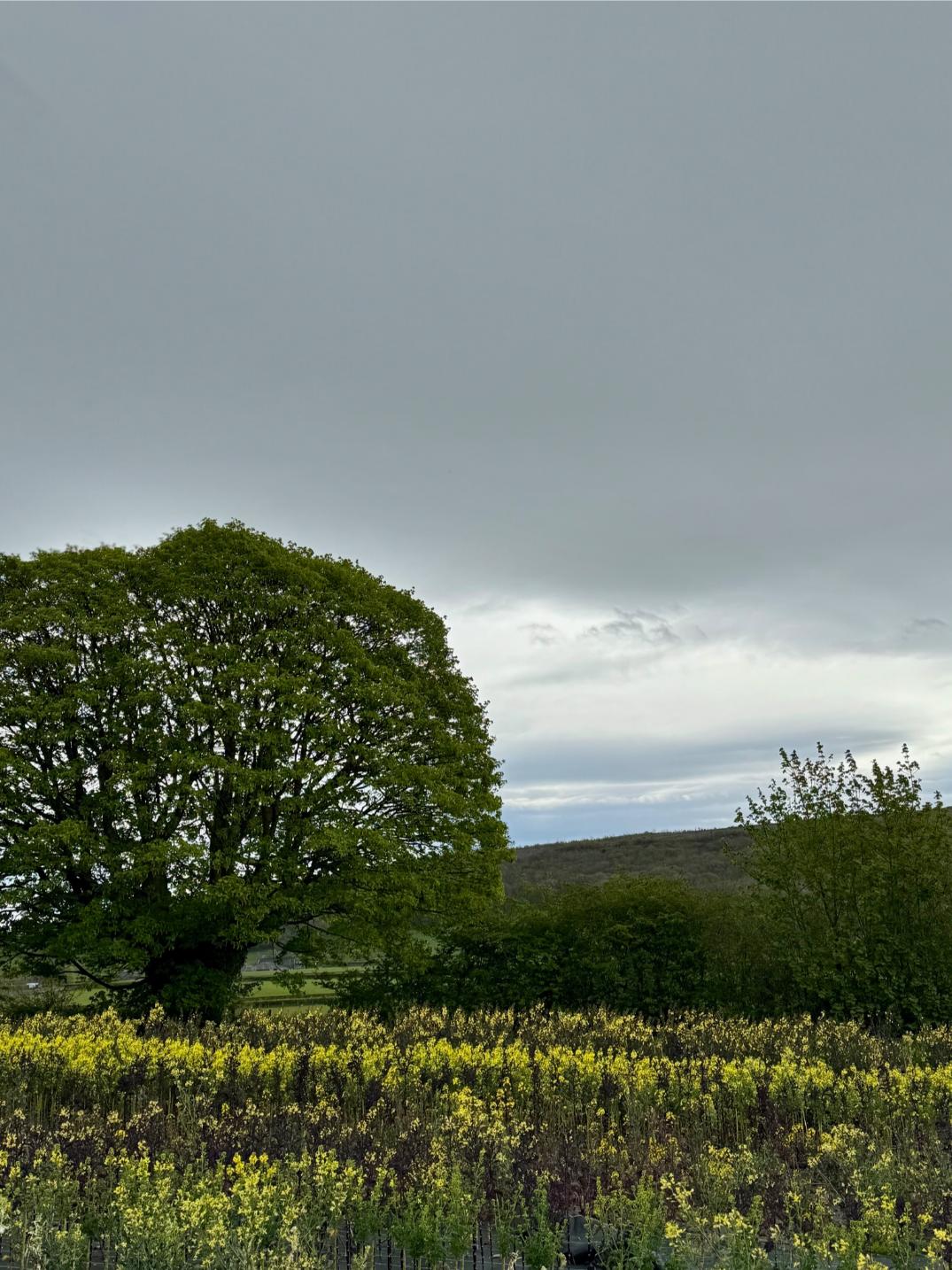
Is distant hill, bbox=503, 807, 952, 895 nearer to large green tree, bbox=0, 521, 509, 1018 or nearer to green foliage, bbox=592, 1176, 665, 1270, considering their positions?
large green tree, bbox=0, 521, 509, 1018

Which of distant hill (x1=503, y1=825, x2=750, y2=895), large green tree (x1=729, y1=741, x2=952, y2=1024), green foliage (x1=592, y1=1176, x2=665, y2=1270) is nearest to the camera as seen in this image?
green foliage (x1=592, y1=1176, x2=665, y2=1270)

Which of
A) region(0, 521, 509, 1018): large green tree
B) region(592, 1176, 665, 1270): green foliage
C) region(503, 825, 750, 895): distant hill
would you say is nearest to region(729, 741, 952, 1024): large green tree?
region(0, 521, 509, 1018): large green tree

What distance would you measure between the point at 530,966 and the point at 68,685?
10.2 metres

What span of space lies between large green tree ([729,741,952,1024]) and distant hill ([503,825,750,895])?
3803 cm

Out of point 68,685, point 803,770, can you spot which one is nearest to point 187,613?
point 68,685

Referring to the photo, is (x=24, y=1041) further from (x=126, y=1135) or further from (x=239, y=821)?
(x=239, y=821)

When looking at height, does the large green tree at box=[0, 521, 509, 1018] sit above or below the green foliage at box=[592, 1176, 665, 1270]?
above

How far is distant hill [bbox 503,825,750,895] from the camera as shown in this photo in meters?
58.8

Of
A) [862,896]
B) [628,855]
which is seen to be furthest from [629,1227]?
[628,855]

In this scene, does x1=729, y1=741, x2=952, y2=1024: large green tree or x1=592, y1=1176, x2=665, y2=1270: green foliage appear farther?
x1=729, y1=741, x2=952, y2=1024: large green tree

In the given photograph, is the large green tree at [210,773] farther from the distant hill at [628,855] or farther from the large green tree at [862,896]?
the distant hill at [628,855]

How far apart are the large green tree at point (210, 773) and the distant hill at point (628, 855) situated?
35900mm

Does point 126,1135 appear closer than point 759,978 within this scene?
Yes

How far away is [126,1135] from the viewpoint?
789 centimetres
